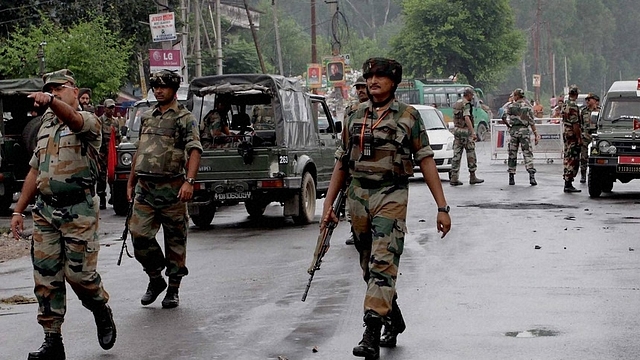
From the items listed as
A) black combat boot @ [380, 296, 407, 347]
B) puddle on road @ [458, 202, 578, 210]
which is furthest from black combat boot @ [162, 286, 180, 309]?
puddle on road @ [458, 202, 578, 210]

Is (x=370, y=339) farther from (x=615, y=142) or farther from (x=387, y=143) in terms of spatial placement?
(x=615, y=142)

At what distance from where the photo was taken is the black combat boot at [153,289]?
32.4 ft

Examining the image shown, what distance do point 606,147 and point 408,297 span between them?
1136cm

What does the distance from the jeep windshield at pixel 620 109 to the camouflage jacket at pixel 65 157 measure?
15.0 metres

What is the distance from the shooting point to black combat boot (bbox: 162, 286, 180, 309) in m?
9.76

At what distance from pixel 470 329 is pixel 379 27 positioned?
114 m

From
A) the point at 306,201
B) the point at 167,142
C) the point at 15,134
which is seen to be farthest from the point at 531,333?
the point at 15,134

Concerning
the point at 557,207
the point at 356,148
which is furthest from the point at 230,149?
the point at 356,148

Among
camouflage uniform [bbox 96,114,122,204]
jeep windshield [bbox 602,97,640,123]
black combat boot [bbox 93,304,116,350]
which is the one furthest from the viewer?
jeep windshield [bbox 602,97,640,123]

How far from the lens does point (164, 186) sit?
9781 mm

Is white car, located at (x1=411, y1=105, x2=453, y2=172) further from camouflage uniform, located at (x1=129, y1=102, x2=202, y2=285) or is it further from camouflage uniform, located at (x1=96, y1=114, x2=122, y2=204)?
camouflage uniform, located at (x1=129, y1=102, x2=202, y2=285)

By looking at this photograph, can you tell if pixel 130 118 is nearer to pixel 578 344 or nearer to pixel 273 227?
pixel 273 227

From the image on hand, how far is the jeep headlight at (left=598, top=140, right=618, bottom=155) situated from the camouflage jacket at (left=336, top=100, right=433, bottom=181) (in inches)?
529

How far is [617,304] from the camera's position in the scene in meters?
9.35
